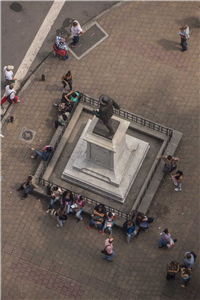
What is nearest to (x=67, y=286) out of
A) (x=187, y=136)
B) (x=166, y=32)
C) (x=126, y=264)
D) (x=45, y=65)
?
→ (x=126, y=264)

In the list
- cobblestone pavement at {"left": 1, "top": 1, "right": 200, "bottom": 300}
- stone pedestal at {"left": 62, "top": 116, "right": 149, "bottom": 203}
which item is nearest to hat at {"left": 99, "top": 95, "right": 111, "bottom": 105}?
stone pedestal at {"left": 62, "top": 116, "right": 149, "bottom": 203}

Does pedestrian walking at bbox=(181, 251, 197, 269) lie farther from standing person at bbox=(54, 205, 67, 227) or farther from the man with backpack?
standing person at bbox=(54, 205, 67, 227)

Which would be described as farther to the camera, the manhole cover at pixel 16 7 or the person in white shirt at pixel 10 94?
the manhole cover at pixel 16 7

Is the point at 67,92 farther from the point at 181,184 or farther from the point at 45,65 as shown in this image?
the point at 181,184

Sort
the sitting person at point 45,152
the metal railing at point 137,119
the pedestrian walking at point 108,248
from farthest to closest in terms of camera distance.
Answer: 1. the metal railing at point 137,119
2. the sitting person at point 45,152
3. the pedestrian walking at point 108,248

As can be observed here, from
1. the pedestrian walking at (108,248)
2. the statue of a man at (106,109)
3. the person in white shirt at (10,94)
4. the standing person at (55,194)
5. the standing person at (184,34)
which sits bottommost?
the pedestrian walking at (108,248)

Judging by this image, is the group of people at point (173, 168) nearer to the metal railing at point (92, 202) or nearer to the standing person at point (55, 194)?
the metal railing at point (92, 202)

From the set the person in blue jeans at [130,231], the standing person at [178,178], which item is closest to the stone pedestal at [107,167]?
the person in blue jeans at [130,231]
